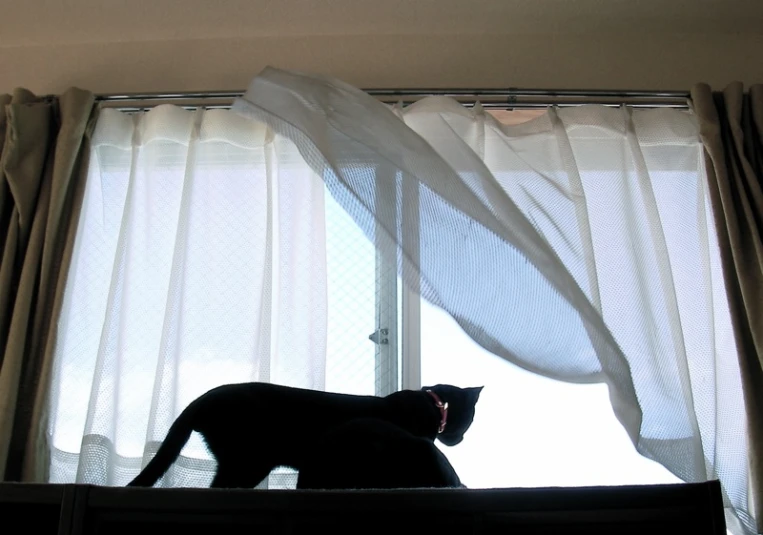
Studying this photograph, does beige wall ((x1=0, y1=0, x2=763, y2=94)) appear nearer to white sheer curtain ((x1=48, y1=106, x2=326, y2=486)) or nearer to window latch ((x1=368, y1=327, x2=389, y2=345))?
white sheer curtain ((x1=48, y1=106, x2=326, y2=486))

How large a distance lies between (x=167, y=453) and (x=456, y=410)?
47cm

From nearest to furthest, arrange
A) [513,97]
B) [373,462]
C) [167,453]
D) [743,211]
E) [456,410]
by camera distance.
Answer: [373,462], [167,453], [456,410], [743,211], [513,97]

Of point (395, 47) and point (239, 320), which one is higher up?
point (395, 47)

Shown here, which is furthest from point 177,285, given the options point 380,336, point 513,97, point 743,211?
point 743,211

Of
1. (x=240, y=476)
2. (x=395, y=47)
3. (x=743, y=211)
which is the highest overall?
(x=395, y=47)

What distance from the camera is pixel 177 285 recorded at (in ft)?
4.25

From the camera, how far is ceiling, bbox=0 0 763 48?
1423 millimetres

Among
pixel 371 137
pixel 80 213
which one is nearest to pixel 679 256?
pixel 371 137

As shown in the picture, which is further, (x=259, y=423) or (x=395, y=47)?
(x=395, y=47)

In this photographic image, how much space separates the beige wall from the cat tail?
0.86 metres

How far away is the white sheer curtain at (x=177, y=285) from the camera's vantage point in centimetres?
124

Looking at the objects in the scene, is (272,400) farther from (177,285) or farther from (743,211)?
(743,211)

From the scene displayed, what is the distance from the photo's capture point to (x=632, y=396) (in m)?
0.74

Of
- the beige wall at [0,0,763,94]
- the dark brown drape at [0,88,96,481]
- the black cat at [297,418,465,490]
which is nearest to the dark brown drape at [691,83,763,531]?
the beige wall at [0,0,763,94]
